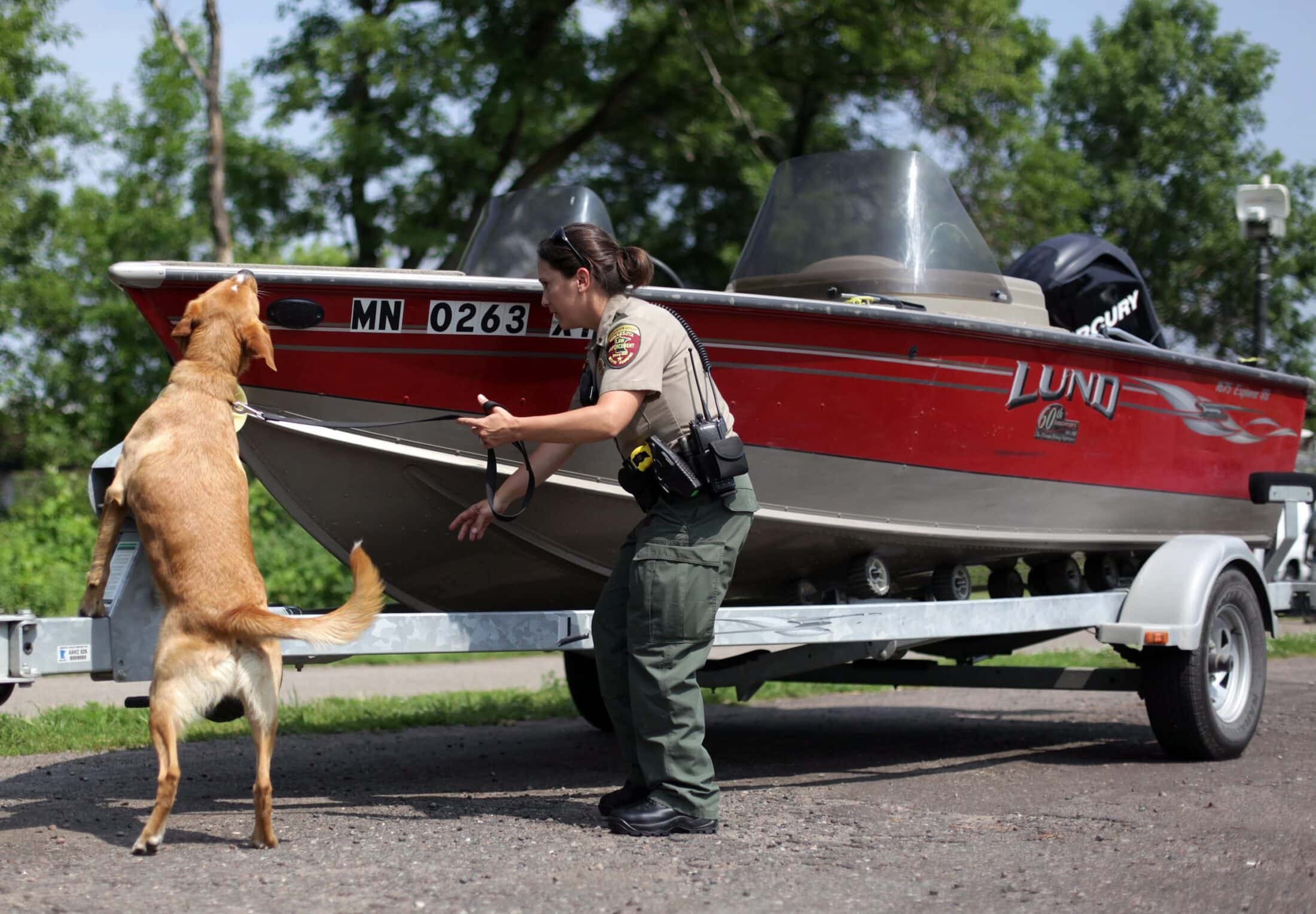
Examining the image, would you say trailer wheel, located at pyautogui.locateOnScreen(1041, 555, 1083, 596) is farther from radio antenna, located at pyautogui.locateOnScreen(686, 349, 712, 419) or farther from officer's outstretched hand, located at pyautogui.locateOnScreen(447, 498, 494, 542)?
officer's outstretched hand, located at pyautogui.locateOnScreen(447, 498, 494, 542)

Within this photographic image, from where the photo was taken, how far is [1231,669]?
619cm

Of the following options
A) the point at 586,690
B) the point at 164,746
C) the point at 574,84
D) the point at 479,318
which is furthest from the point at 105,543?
the point at 574,84

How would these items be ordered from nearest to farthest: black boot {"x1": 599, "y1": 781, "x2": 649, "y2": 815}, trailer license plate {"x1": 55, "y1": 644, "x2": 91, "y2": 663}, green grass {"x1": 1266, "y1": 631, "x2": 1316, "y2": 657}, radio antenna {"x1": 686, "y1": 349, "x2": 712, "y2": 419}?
trailer license plate {"x1": 55, "y1": 644, "x2": 91, "y2": 663}
radio antenna {"x1": 686, "y1": 349, "x2": 712, "y2": 419}
black boot {"x1": 599, "y1": 781, "x2": 649, "y2": 815}
green grass {"x1": 1266, "y1": 631, "x2": 1316, "y2": 657}

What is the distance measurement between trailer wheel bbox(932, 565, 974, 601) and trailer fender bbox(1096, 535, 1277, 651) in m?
0.64

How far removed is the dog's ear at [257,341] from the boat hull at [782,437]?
263mm

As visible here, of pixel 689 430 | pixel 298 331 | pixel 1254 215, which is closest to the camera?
pixel 689 430

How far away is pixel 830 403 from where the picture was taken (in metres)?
5.27

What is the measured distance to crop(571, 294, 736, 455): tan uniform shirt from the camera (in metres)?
4.08

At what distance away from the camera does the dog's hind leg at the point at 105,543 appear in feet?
13.0

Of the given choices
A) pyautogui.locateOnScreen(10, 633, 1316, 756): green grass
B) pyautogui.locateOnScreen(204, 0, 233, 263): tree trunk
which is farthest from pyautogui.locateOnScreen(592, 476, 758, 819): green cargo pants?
pyautogui.locateOnScreen(204, 0, 233, 263): tree trunk

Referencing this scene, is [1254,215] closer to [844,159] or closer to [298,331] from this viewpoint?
[844,159]

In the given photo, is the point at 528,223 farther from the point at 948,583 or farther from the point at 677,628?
the point at 677,628

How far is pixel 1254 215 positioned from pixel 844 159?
4.88 meters

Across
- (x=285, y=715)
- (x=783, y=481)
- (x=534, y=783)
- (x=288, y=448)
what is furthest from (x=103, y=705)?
(x=783, y=481)
